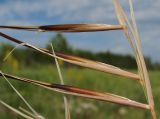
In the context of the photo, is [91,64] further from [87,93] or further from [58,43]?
[58,43]

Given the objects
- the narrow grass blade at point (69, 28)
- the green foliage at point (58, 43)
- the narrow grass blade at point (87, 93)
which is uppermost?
the narrow grass blade at point (69, 28)

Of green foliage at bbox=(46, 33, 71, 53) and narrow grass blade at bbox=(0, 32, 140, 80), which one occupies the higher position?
narrow grass blade at bbox=(0, 32, 140, 80)

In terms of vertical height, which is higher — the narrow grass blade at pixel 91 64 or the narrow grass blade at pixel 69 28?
the narrow grass blade at pixel 69 28

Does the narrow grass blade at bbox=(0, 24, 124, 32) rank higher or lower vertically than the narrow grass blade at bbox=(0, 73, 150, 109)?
higher

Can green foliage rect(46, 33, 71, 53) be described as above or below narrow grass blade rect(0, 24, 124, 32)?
below

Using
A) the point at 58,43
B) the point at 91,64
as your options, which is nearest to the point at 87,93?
the point at 91,64

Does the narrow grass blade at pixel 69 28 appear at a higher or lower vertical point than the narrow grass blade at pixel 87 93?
higher

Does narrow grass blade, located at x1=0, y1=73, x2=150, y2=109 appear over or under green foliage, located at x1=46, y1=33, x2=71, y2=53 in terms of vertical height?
over

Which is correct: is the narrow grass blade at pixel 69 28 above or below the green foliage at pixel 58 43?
above

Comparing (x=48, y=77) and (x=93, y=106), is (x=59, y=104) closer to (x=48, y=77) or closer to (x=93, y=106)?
(x=93, y=106)

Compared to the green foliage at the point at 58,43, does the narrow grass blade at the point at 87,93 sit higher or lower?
higher

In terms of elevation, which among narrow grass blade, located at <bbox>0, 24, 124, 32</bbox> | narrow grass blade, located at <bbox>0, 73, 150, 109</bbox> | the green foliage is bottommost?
the green foliage
